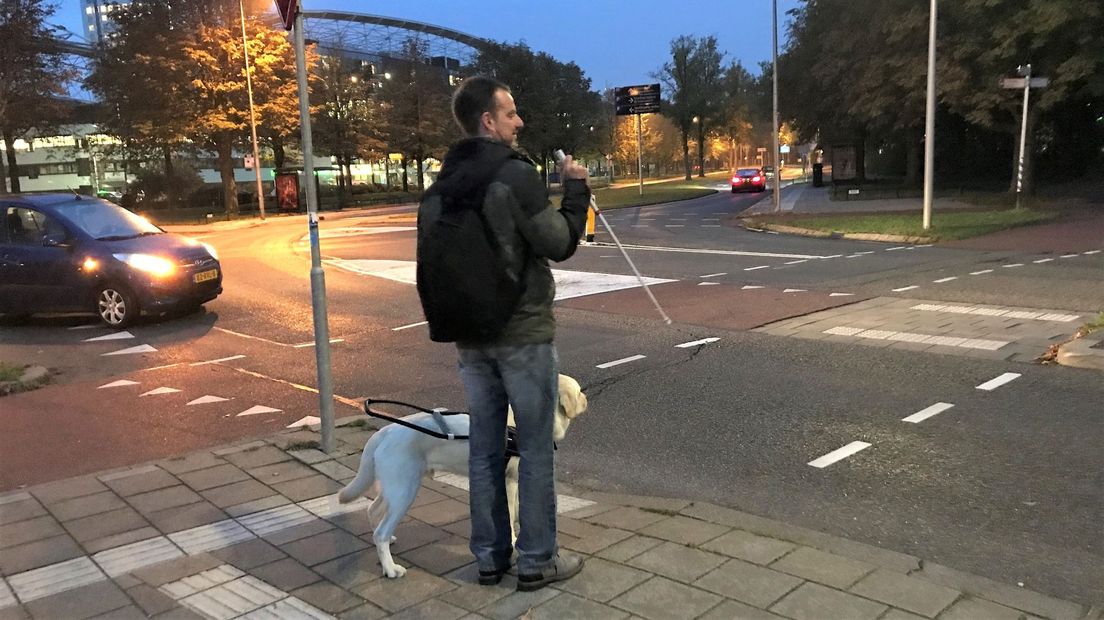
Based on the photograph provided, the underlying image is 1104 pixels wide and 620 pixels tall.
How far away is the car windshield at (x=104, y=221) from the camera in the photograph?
421 inches

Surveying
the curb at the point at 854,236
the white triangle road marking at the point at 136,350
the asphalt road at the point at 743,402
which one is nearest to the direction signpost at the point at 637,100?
the curb at the point at 854,236

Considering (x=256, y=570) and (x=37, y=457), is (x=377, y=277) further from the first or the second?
(x=256, y=570)

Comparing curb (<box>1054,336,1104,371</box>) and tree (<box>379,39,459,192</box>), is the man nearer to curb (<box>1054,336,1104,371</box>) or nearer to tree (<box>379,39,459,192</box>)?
curb (<box>1054,336,1104,371</box>)

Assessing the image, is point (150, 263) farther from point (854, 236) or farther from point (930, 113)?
point (930, 113)

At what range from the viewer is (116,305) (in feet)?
33.9

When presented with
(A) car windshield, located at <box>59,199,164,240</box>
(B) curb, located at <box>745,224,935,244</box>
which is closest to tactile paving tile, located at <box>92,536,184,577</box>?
(A) car windshield, located at <box>59,199,164,240</box>

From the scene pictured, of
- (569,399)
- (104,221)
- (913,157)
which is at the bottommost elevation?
(569,399)

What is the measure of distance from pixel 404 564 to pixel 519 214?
5.46ft

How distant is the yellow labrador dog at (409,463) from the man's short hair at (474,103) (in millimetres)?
1117

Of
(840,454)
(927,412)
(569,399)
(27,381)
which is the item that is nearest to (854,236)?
(927,412)

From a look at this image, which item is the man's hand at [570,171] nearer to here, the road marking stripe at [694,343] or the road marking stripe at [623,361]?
the road marking stripe at [623,361]

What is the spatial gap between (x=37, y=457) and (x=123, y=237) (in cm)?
615

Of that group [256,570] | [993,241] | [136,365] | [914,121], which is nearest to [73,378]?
[136,365]

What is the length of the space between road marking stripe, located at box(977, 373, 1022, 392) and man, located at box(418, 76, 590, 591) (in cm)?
451
